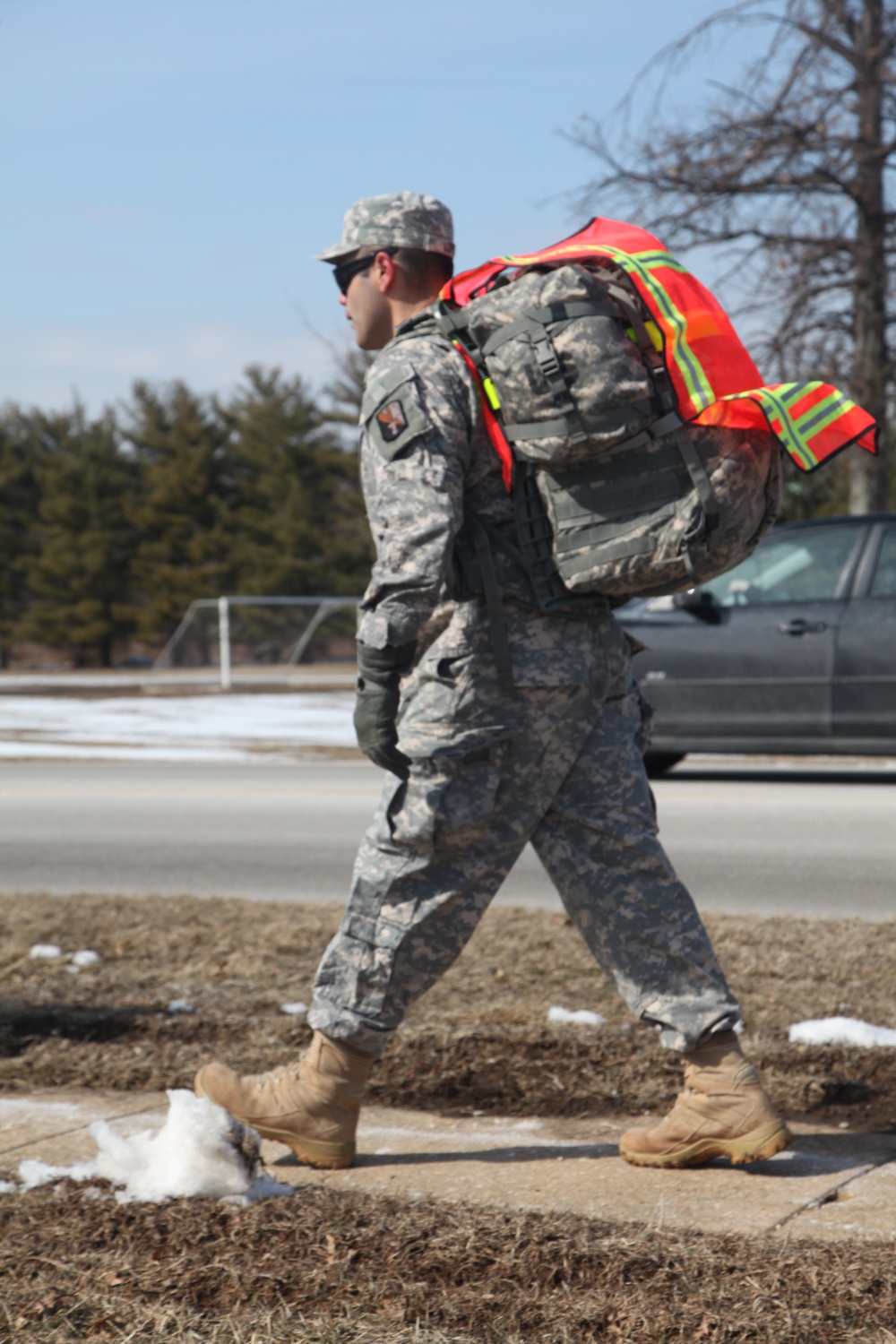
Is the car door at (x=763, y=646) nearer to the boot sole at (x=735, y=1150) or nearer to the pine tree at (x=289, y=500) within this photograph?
the boot sole at (x=735, y=1150)

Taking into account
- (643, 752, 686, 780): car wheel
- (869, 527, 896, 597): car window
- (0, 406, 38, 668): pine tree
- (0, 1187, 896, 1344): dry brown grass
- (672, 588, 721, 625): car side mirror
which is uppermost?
(0, 406, 38, 668): pine tree

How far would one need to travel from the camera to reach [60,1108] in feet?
11.3

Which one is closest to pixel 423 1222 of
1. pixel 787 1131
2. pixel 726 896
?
pixel 787 1131

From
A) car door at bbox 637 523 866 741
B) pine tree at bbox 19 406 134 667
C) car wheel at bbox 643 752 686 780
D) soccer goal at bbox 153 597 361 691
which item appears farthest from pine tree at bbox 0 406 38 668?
car door at bbox 637 523 866 741

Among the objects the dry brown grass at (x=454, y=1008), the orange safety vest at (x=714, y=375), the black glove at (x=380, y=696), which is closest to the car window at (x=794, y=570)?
the dry brown grass at (x=454, y=1008)

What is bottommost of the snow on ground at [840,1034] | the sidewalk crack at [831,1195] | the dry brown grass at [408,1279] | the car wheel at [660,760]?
the sidewalk crack at [831,1195]

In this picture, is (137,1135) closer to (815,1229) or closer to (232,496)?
(815,1229)

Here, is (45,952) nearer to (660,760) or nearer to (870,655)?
(870,655)

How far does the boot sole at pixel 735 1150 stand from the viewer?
3008 millimetres

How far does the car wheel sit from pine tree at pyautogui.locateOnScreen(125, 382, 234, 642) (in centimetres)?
3709

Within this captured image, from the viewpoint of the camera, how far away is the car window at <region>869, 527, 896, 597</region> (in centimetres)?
934

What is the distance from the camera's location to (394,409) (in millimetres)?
2877

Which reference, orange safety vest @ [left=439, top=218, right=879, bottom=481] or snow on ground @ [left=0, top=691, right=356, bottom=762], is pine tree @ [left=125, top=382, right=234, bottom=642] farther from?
orange safety vest @ [left=439, top=218, right=879, bottom=481]

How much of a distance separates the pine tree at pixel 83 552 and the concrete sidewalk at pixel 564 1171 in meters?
44.2
